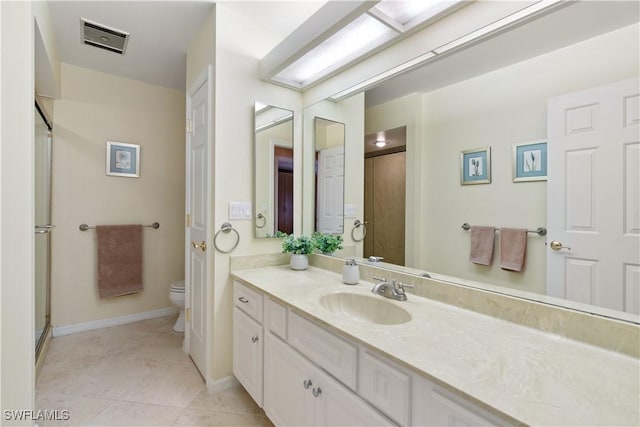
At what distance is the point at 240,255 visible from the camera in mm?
1906

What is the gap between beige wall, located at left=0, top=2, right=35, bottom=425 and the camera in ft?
3.94

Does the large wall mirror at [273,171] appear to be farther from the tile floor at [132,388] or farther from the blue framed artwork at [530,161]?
the blue framed artwork at [530,161]

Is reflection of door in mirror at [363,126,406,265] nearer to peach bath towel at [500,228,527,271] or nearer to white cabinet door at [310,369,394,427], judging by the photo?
peach bath towel at [500,228,527,271]

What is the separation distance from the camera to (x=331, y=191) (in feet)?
6.51

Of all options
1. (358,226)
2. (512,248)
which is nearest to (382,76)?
(358,226)

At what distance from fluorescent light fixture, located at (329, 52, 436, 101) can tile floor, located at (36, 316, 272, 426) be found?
1.95m

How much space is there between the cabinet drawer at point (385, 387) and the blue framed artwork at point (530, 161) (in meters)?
0.80

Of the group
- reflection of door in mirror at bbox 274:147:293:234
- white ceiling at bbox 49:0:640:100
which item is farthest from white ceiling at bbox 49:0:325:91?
reflection of door in mirror at bbox 274:147:293:234

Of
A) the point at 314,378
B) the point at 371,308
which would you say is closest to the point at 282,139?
the point at 371,308

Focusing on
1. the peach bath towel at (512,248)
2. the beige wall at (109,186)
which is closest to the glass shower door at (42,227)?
the beige wall at (109,186)

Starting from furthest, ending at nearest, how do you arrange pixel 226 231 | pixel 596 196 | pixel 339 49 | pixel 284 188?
1. pixel 284 188
2. pixel 226 231
3. pixel 339 49
4. pixel 596 196

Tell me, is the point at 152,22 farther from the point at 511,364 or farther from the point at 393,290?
the point at 511,364

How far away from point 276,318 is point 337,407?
0.49 metres

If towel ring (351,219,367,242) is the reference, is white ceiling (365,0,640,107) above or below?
above
